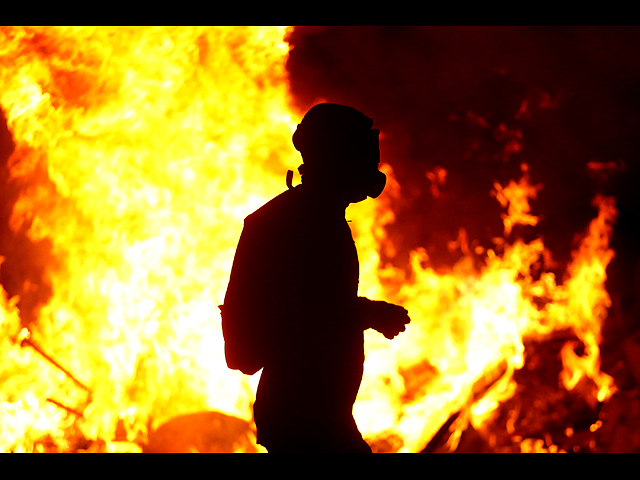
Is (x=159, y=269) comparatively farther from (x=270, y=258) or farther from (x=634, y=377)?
(x=634, y=377)

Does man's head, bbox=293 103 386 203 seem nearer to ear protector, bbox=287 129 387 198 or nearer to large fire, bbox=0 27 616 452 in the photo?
ear protector, bbox=287 129 387 198

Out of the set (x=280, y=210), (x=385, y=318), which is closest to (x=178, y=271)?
(x=280, y=210)

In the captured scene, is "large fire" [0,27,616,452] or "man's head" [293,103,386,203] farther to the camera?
"large fire" [0,27,616,452]

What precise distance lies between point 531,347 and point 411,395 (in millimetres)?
817

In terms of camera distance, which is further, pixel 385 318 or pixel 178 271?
pixel 178 271

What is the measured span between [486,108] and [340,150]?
6.94 feet

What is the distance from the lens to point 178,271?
10.00ft

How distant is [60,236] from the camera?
3.19 m

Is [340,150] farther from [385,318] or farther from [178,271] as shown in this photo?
[178,271]

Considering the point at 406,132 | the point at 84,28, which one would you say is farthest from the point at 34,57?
the point at 406,132

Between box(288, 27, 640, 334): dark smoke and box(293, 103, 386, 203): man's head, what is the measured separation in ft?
5.52

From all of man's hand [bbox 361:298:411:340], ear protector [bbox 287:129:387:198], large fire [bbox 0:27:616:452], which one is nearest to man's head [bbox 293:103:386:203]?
ear protector [bbox 287:129:387:198]

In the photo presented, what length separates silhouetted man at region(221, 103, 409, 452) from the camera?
1529mm

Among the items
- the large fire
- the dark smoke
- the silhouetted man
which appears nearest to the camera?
the silhouetted man
